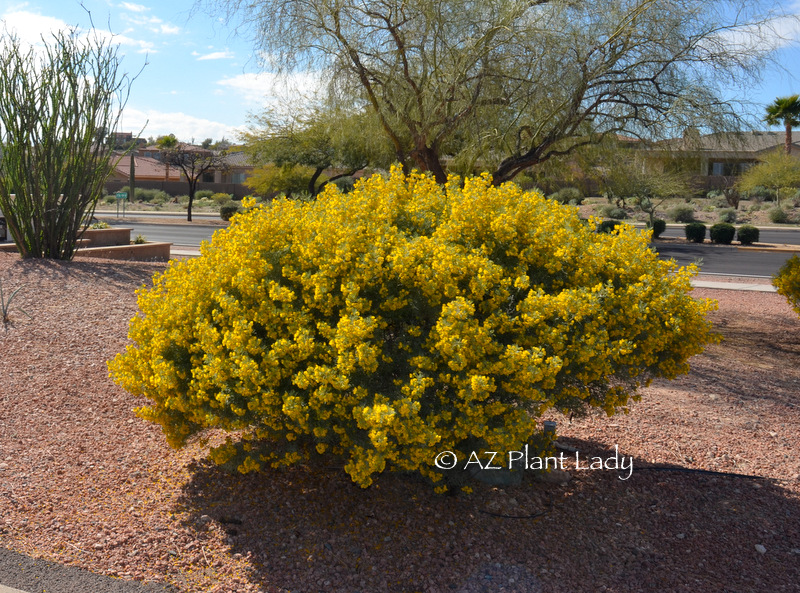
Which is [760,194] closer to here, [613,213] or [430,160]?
[613,213]

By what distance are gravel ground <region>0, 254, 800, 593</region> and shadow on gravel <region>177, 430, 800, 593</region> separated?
1 cm

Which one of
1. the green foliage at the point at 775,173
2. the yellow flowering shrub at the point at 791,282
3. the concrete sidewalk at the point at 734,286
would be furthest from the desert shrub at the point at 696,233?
the yellow flowering shrub at the point at 791,282

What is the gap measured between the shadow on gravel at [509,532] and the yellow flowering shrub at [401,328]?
1.06ft

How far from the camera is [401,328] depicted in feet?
13.7

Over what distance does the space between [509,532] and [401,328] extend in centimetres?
129

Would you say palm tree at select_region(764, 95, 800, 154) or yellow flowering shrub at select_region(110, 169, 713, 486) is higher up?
palm tree at select_region(764, 95, 800, 154)

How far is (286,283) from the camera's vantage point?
4.23 m

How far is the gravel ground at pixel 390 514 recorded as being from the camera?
384 centimetres

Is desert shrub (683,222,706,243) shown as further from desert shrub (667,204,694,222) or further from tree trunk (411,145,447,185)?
tree trunk (411,145,447,185)

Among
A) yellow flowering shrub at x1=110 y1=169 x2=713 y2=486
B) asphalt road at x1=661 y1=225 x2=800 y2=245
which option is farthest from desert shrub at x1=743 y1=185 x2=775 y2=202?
yellow flowering shrub at x1=110 y1=169 x2=713 y2=486

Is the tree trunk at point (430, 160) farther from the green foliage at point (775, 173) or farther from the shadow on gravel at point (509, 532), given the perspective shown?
the green foliage at point (775, 173)

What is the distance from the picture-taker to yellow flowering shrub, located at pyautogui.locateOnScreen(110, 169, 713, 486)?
12.2 ft

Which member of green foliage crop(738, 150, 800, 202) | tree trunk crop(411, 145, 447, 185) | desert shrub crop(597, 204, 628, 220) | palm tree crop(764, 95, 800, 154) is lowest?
desert shrub crop(597, 204, 628, 220)

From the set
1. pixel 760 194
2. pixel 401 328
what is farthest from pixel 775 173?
pixel 401 328
